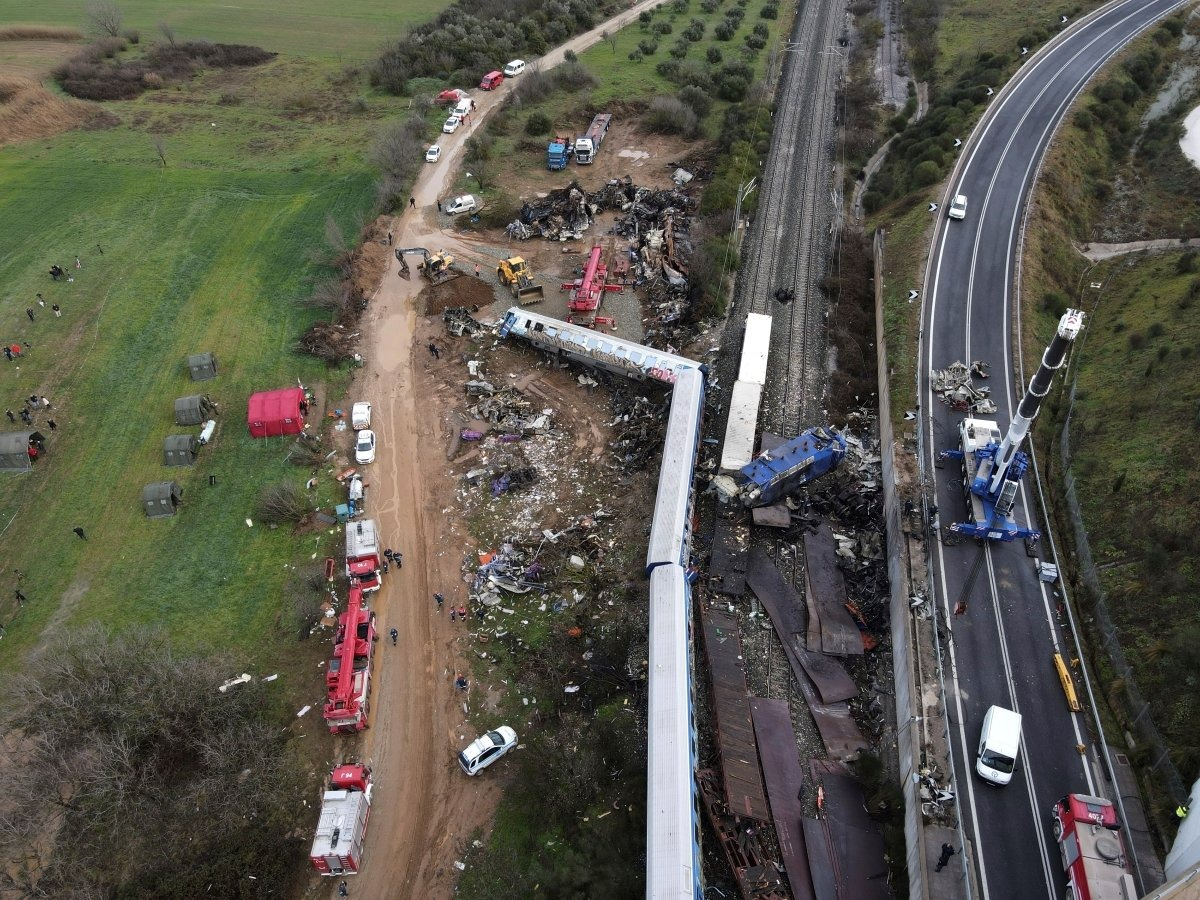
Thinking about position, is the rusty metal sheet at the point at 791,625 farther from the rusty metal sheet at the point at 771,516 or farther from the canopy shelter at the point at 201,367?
the canopy shelter at the point at 201,367

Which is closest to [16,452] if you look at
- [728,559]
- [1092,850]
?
[728,559]

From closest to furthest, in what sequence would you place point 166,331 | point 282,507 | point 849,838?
point 849,838, point 282,507, point 166,331

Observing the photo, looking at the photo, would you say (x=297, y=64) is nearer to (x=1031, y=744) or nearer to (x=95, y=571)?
(x=95, y=571)

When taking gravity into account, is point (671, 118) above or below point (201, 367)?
above

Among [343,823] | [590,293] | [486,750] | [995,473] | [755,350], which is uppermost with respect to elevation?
[590,293]

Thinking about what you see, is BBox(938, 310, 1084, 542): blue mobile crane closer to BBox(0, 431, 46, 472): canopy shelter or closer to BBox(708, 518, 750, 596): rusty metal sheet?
BBox(708, 518, 750, 596): rusty metal sheet

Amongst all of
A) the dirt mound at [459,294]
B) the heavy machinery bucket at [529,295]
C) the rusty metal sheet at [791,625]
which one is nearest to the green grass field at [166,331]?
the dirt mound at [459,294]

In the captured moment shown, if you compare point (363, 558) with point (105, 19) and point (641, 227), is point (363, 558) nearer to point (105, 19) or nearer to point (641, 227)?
point (641, 227)
